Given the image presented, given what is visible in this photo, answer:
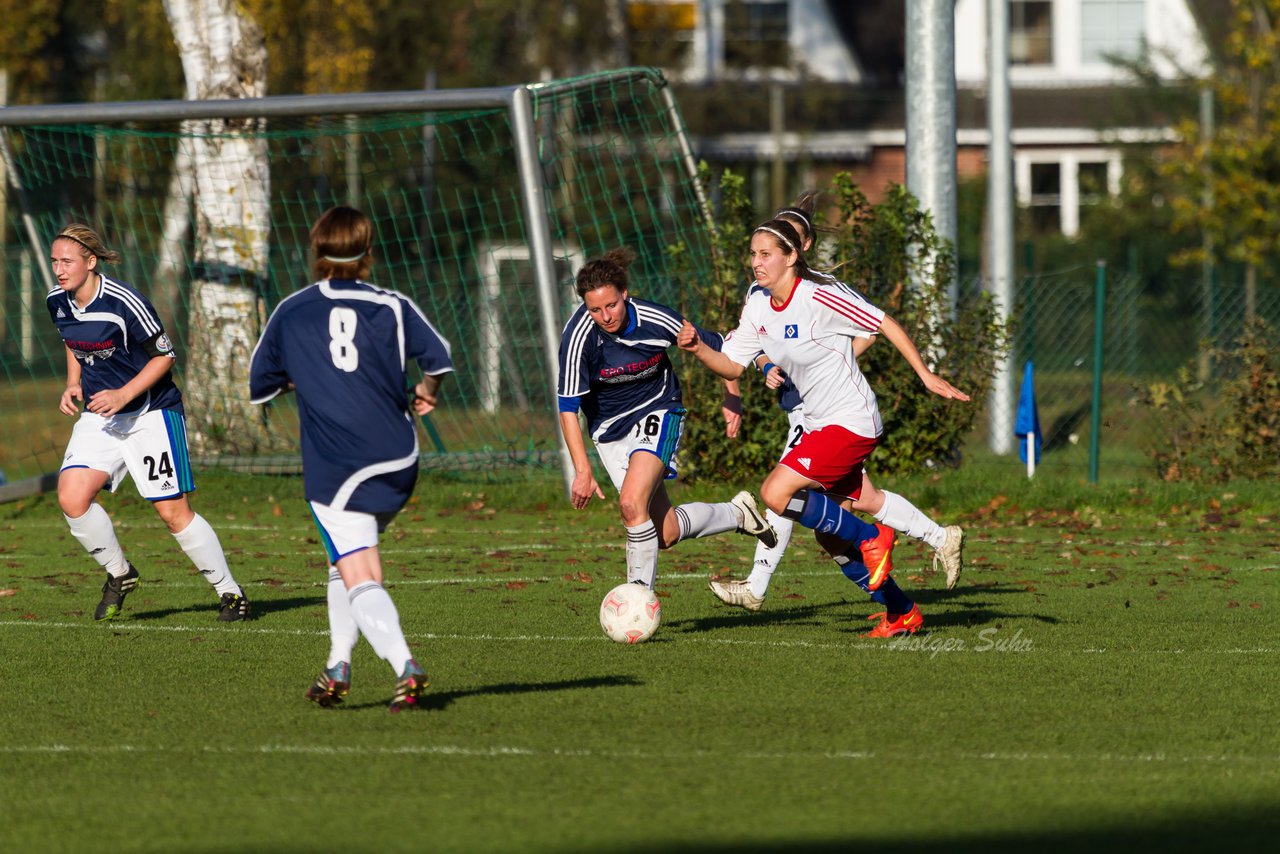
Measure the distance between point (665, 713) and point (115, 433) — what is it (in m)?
3.97

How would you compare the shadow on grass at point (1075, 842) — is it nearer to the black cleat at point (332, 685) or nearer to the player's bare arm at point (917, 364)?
the black cleat at point (332, 685)

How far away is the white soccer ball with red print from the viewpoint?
8.12 metres

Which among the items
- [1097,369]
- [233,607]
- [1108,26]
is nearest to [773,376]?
[233,607]

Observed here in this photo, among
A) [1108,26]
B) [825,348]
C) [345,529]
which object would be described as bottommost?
[345,529]

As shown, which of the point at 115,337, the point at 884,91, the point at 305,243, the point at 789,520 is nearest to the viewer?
the point at 789,520

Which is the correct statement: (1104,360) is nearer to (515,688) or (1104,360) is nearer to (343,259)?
(515,688)

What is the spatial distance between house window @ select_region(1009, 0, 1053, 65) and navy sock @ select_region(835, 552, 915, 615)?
33.6m

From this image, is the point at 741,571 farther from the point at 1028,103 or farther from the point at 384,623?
the point at 1028,103

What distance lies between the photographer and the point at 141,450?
30.3 ft

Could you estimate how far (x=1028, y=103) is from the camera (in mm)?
39188

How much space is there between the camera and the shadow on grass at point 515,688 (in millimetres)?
6812

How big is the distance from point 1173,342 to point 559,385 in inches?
598

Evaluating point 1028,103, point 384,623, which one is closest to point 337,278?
point 384,623

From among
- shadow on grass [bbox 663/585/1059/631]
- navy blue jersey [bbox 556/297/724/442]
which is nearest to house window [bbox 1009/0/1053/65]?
shadow on grass [bbox 663/585/1059/631]
